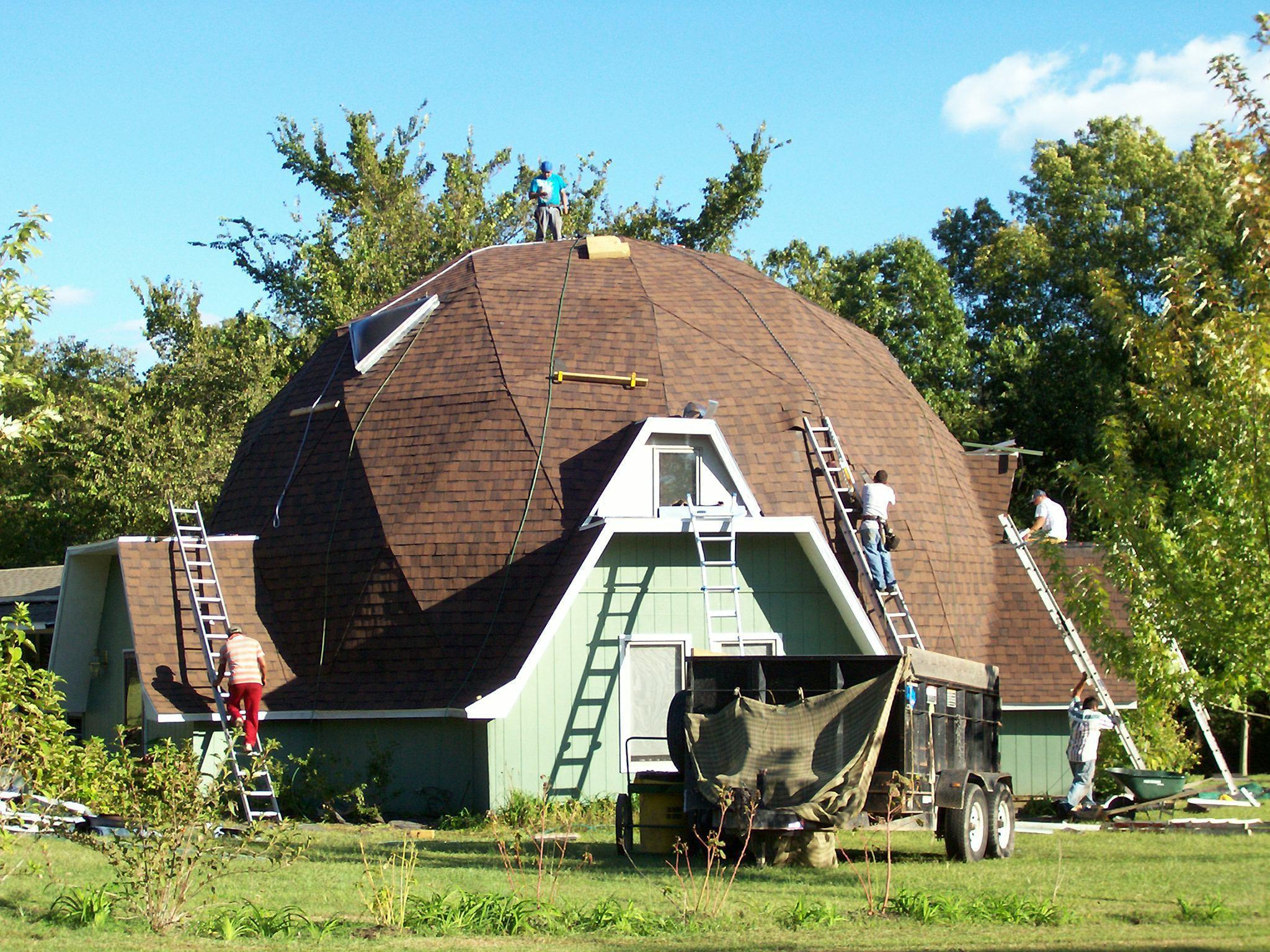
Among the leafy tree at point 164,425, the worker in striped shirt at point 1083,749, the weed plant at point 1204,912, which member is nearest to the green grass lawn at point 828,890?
the weed plant at point 1204,912

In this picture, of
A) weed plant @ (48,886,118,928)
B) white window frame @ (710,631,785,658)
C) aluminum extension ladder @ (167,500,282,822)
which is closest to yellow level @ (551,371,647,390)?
white window frame @ (710,631,785,658)

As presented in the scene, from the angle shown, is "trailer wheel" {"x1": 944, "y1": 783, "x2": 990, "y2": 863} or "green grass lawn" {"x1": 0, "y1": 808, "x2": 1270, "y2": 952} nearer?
"green grass lawn" {"x1": 0, "y1": 808, "x2": 1270, "y2": 952}

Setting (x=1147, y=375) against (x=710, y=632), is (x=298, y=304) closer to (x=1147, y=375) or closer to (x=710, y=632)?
(x=710, y=632)

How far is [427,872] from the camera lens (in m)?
11.9

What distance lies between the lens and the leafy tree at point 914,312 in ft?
123

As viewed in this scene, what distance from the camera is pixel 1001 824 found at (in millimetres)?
13102

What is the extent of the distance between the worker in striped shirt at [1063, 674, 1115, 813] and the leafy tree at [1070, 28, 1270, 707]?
312 cm

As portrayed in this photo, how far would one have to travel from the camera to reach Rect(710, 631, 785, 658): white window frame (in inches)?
711

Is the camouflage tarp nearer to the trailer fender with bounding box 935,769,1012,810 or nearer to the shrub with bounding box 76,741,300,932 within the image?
the trailer fender with bounding box 935,769,1012,810

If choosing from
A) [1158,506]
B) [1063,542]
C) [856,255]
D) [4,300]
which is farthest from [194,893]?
[856,255]

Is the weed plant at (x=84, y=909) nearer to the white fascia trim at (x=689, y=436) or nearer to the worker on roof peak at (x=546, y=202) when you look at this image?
the white fascia trim at (x=689, y=436)

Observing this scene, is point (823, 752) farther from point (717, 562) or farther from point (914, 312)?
point (914, 312)

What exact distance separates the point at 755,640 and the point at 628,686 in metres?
1.74

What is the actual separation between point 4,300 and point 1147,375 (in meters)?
10.3
